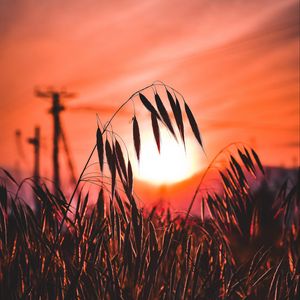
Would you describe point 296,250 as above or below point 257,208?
below

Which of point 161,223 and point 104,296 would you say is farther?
point 161,223

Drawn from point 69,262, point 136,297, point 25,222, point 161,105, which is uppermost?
point 161,105

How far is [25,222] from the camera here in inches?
129

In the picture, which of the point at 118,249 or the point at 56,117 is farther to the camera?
the point at 56,117

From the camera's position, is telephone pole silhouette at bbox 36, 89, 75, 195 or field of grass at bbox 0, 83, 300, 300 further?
telephone pole silhouette at bbox 36, 89, 75, 195

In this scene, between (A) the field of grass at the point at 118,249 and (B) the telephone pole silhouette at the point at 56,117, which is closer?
(A) the field of grass at the point at 118,249

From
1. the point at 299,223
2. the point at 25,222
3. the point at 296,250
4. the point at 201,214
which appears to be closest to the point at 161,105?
the point at 25,222

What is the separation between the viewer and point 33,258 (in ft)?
10.6

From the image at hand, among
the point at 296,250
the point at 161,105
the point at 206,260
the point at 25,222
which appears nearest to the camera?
the point at 161,105

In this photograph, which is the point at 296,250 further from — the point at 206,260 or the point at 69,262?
the point at 69,262

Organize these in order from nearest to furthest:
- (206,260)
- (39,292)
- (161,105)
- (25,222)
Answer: (161,105), (39,292), (25,222), (206,260)

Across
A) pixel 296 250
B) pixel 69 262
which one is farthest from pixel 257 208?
pixel 69 262

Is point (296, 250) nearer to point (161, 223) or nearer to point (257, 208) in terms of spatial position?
point (257, 208)

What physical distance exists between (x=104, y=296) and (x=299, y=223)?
267cm
